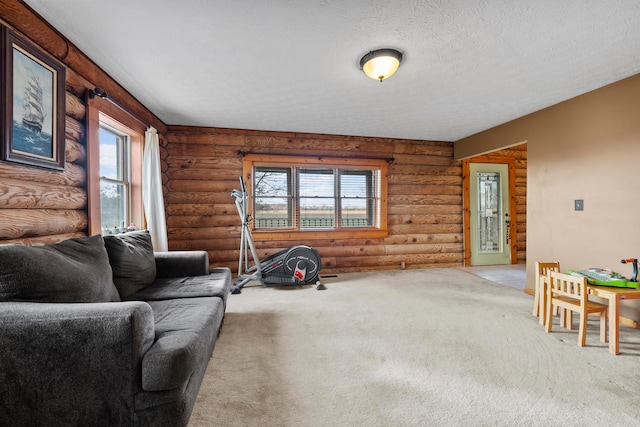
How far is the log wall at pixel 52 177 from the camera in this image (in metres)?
1.70

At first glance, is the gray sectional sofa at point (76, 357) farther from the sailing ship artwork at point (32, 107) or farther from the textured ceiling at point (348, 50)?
the textured ceiling at point (348, 50)

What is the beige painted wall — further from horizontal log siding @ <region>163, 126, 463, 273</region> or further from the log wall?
the log wall

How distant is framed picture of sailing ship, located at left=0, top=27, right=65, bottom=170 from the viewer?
5.34 ft

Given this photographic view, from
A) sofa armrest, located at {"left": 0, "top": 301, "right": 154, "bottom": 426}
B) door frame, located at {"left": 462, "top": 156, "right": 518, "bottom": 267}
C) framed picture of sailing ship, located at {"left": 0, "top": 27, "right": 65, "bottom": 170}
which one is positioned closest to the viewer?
sofa armrest, located at {"left": 0, "top": 301, "right": 154, "bottom": 426}

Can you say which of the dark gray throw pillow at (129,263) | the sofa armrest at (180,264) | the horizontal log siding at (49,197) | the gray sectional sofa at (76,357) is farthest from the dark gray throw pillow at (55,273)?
the sofa armrest at (180,264)

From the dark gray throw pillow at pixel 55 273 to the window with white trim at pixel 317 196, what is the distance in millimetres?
2848

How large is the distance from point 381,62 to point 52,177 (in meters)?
2.64

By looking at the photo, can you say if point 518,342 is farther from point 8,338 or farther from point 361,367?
point 8,338

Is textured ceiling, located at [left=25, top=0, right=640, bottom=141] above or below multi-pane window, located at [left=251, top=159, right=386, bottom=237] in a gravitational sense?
above

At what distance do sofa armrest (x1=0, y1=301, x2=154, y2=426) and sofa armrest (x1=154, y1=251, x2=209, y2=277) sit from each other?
1.44 metres

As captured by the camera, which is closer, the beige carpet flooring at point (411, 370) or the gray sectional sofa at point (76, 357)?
the gray sectional sofa at point (76, 357)

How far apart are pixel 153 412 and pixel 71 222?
1.78 m

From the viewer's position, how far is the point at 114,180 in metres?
3.08

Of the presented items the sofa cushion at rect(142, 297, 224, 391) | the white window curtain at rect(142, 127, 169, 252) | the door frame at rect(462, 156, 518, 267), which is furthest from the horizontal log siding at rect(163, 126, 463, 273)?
the sofa cushion at rect(142, 297, 224, 391)
